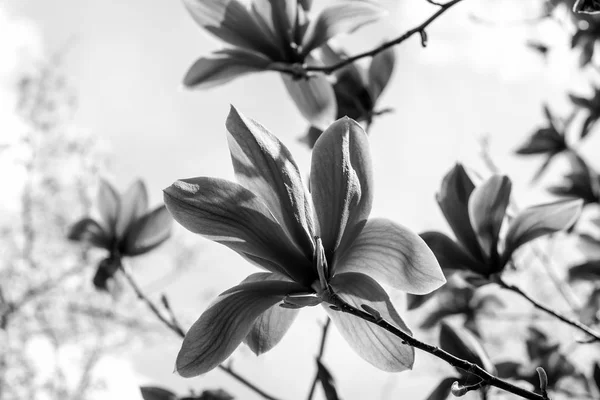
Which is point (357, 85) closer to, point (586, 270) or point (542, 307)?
point (542, 307)

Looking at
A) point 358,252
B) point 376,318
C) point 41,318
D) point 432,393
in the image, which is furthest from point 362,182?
point 41,318

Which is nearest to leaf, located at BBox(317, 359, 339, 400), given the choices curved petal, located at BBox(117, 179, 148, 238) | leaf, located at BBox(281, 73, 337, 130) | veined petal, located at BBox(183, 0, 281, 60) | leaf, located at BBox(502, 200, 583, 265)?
leaf, located at BBox(502, 200, 583, 265)

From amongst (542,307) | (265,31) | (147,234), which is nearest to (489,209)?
(542,307)

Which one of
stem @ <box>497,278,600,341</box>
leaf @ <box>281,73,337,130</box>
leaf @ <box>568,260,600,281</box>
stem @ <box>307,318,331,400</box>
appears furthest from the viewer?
leaf @ <box>568,260,600,281</box>

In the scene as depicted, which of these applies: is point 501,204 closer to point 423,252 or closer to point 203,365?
point 423,252

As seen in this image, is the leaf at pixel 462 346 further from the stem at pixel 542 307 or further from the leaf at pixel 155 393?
the leaf at pixel 155 393

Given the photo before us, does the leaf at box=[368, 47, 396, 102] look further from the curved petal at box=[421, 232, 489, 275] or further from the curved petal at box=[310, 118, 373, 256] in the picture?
the curved petal at box=[310, 118, 373, 256]

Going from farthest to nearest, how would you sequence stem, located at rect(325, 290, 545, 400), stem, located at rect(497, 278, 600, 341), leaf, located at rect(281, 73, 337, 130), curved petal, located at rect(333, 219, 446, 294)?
leaf, located at rect(281, 73, 337, 130) → stem, located at rect(497, 278, 600, 341) → curved petal, located at rect(333, 219, 446, 294) → stem, located at rect(325, 290, 545, 400)
